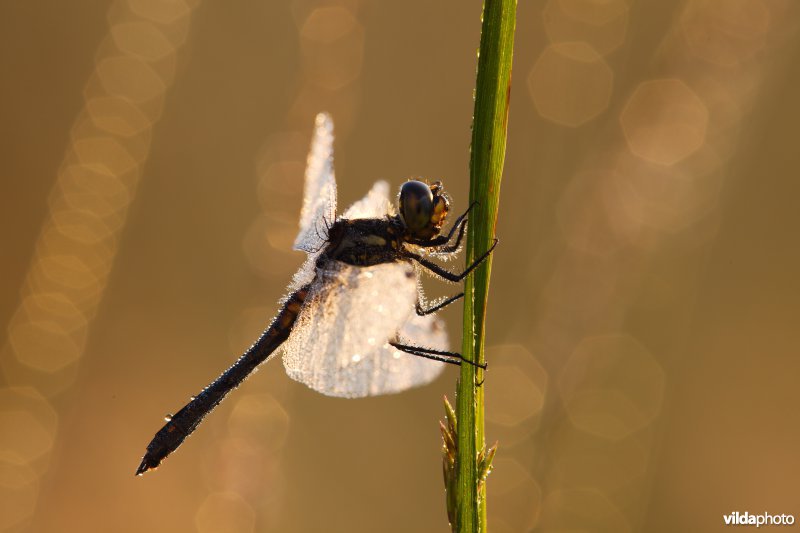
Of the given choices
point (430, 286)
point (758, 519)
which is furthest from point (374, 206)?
point (758, 519)

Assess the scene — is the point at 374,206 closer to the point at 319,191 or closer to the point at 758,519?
the point at 319,191

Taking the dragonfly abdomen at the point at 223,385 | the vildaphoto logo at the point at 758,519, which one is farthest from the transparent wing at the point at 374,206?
the vildaphoto logo at the point at 758,519

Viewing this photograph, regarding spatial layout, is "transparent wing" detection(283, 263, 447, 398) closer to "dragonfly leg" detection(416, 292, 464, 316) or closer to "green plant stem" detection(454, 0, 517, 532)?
"dragonfly leg" detection(416, 292, 464, 316)

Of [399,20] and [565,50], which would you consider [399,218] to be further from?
[399,20]

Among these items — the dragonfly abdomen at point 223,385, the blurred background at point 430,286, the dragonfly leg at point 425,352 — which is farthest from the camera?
the blurred background at point 430,286

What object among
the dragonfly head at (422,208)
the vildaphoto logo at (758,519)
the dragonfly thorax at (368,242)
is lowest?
the vildaphoto logo at (758,519)

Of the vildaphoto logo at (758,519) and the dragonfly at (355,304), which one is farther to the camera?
the vildaphoto logo at (758,519)

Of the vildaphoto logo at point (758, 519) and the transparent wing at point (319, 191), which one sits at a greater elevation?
the transparent wing at point (319, 191)

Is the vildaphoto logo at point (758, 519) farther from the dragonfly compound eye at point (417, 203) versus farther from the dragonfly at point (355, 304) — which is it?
the dragonfly compound eye at point (417, 203)
